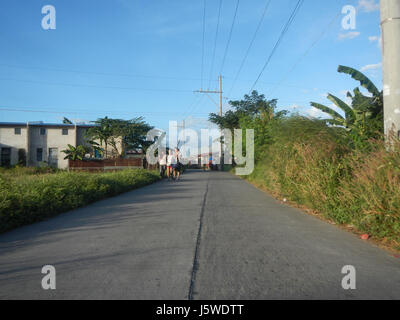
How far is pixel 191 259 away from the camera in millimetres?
4223

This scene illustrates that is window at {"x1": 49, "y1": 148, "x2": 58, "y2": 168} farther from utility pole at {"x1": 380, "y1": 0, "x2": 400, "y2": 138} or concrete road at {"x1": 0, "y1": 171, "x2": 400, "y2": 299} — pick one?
Result: utility pole at {"x1": 380, "y1": 0, "x2": 400, "y2": 138}

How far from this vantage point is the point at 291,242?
5.23 meters

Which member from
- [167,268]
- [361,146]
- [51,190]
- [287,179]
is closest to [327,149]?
[361,146]

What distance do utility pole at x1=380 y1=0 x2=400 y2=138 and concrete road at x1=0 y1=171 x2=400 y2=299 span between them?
8.88 ft

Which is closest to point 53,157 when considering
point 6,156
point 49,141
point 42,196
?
point 49,141

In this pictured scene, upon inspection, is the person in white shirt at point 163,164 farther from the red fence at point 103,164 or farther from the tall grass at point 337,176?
the tall grass at point 337,176

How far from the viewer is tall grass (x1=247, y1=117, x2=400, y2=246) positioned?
5078mm

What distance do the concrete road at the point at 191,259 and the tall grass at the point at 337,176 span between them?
0.45 metres

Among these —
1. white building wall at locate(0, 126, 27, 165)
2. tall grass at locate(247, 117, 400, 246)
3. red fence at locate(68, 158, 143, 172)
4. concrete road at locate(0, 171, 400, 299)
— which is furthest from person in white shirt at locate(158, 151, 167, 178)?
white building wall at locate(0, 126, 27, 165)

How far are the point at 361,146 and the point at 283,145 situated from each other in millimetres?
2592

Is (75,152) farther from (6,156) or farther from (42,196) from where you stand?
(42,196)

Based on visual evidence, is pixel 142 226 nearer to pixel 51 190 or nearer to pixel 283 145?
pixel 51 190

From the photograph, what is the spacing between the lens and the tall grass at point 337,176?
5.08 metres
